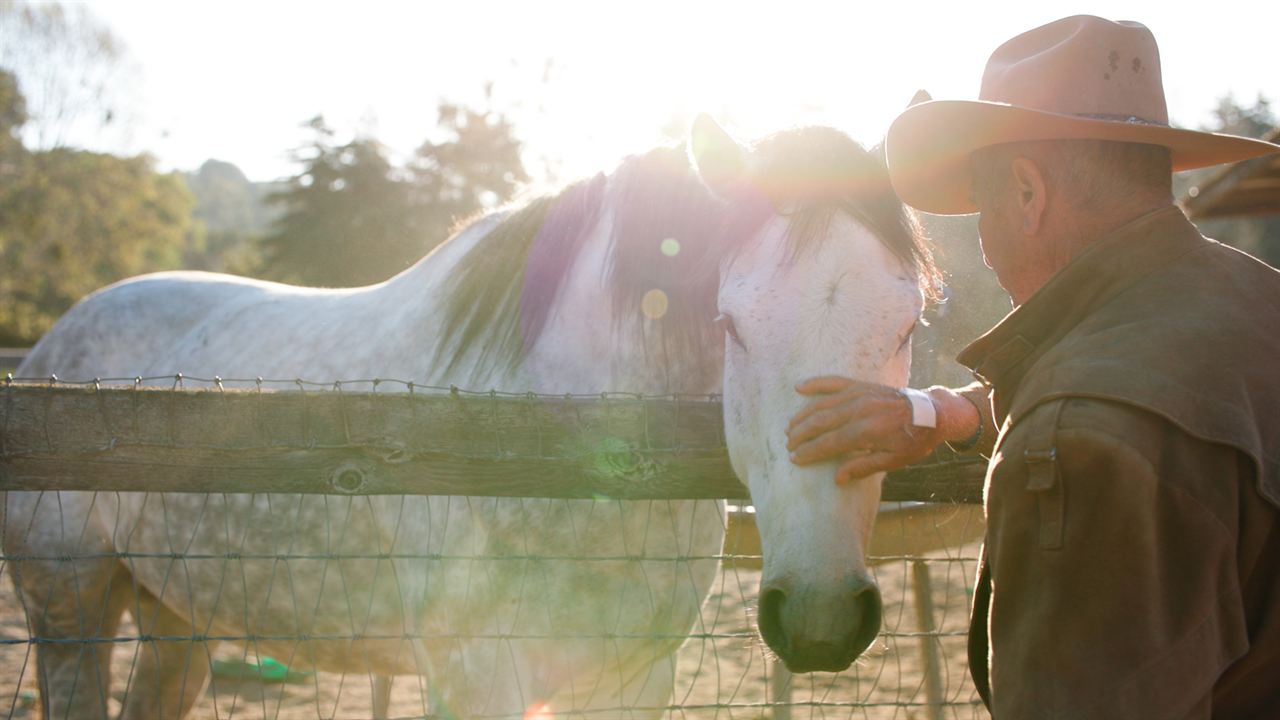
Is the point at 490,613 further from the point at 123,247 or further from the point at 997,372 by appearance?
the point at 123,247

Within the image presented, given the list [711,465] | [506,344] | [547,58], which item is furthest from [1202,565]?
[547,58]

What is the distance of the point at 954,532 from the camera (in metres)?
4.18

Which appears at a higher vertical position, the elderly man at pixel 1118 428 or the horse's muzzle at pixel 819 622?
the elderly man at pixel 1118 428

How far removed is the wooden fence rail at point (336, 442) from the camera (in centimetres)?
204

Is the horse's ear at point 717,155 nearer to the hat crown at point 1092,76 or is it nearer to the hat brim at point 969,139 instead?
the hat brim at point 969,139

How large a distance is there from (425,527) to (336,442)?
0.63 m

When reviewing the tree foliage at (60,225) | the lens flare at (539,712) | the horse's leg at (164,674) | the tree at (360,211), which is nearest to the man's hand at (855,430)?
the lens flare at (539,712)

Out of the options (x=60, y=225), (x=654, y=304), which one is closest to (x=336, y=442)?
(x=654, y=304)

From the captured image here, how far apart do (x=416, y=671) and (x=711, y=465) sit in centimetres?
135

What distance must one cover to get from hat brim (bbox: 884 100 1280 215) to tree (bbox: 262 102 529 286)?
80.5ft

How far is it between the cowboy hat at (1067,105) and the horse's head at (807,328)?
1.08 feet

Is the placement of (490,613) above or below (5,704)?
above

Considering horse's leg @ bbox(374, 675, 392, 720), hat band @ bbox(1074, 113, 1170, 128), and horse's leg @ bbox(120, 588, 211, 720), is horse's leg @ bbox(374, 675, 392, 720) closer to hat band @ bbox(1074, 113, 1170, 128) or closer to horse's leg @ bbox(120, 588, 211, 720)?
horse's leg @ bbox(120, 588, 211, 720)

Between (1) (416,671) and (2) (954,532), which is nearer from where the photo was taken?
(1) (416,671)
